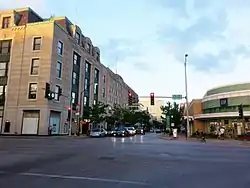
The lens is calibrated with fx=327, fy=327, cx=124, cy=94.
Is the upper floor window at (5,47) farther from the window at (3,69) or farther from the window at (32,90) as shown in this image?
the window at (32,90)

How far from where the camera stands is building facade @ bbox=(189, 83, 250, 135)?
183 ft

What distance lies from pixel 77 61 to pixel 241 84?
30.6 metres

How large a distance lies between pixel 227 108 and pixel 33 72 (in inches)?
1332

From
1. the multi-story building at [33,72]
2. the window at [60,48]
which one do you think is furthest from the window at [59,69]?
the window at [60,48]

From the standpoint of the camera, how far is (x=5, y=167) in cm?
1184

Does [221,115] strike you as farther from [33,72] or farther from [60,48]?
[33,72]

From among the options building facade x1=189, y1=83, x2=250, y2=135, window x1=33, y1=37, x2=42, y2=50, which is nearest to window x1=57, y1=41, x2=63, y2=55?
window x1=33, y1=37, x2=42, y2=50

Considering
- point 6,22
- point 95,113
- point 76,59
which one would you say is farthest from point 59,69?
point 95,113

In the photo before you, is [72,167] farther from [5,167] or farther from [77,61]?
[77,61]

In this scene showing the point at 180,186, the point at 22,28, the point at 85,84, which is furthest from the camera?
the point at 85,84

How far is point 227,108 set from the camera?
58.2 metres

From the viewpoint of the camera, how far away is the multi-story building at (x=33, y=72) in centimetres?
5041

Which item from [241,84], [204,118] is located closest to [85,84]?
[204,118]

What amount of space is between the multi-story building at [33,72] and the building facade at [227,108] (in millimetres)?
25415
